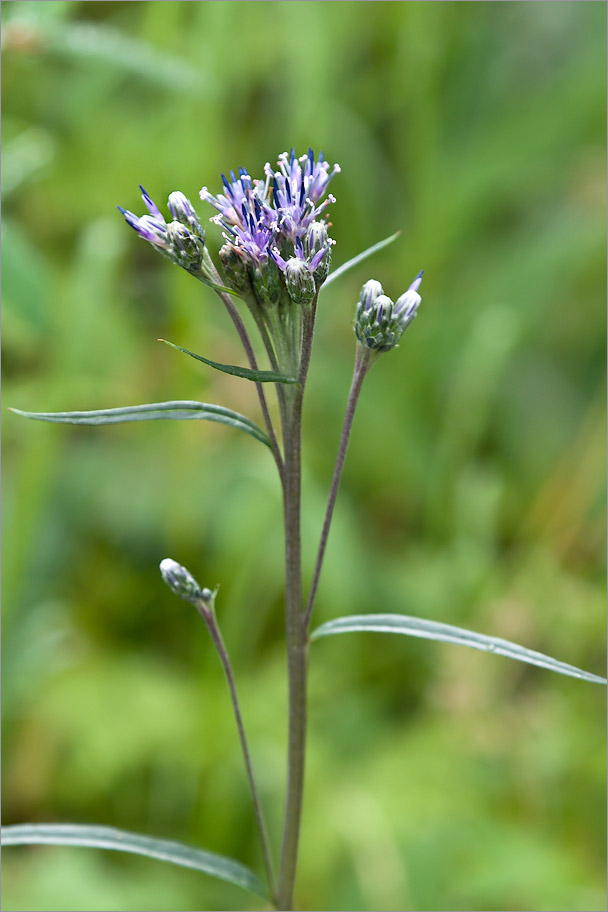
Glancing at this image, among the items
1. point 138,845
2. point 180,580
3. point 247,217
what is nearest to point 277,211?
point 247,217

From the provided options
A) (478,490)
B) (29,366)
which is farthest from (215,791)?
(29,366)

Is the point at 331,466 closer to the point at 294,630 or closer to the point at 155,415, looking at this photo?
the point at 294,630

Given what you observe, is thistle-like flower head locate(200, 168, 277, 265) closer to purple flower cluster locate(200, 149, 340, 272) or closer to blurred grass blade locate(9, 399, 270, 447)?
purple flower cluster locate(200, 149, 340, 272)

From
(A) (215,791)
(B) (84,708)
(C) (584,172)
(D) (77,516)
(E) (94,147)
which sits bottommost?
(A) (215,791)

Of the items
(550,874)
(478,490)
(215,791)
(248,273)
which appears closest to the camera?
(248,273)

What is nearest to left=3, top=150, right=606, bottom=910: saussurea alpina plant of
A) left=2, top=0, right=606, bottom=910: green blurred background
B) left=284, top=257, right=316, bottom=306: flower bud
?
left=284, top=257, right=316, bottom=306: flower bud

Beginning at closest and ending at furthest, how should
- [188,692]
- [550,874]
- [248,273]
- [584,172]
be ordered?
1. [248,273]
2. [550,874]
3. [188,692]
4. [584,172]

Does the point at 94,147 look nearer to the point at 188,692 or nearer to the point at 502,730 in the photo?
the point at 188,692
